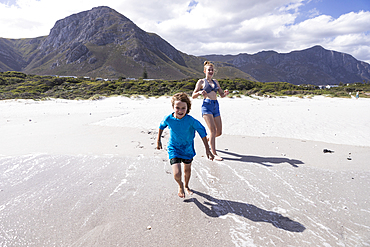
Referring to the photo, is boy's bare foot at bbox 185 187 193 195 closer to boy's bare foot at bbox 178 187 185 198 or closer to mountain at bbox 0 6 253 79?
boy's bare foot at bbox 178 187 185 198

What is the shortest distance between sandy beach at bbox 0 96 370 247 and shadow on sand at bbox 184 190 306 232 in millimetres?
12

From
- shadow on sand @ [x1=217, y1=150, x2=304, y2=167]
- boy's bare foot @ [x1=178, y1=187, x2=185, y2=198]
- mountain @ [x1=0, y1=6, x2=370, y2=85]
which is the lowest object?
shadow on sand @ [x1=217, y1=150, x2=304, y2=167]

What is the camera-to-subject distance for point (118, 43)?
150 meters

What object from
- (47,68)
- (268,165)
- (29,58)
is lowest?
(268,165)

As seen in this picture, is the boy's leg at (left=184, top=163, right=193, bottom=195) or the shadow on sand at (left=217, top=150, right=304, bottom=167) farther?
the shadow on sand at (left=217, top=150, right=304, bottom=167)

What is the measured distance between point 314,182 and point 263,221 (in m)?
1.50

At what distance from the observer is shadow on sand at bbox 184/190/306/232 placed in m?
2.17

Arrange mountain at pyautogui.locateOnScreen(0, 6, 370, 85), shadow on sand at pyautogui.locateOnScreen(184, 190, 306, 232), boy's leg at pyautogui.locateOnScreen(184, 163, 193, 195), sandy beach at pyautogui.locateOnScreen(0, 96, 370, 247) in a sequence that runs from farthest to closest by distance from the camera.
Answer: mountain at pyautogui.locateOnScreen(0, 6, 370, 85) → boy's leg at pyautogui.locateOnScreen(184, 163, 193, 195) → shadow on sand at pyautogui.locateOnScreen(184, 190, 306, 232) → sandy beach at pyautogui.locateOnScreen(0, 96, 370, 247)

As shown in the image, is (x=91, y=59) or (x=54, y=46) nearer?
(x=91, y=59)

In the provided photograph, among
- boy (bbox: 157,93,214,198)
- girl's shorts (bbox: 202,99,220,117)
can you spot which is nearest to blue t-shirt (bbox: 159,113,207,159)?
boy (bbox: 157,93,214,198)

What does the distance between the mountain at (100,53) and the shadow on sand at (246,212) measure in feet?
385

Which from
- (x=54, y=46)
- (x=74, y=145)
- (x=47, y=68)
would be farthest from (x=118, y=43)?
(x=74, y=145)

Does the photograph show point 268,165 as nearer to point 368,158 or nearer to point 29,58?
point 368,158

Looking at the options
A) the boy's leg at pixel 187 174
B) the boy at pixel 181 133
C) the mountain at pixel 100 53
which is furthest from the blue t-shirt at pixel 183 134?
the mountain at pixel 100 53
